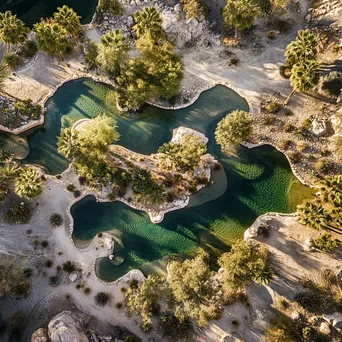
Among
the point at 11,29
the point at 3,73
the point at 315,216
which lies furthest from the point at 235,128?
the point at 3,73

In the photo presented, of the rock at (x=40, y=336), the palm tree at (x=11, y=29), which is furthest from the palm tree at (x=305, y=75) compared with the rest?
the rock at (x=40, y=336)

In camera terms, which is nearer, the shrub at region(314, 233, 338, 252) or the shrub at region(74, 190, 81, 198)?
the shrub at region(314, 233, 338, 252)

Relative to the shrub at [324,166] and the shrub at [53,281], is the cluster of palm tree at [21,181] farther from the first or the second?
the shrub at [324,166]

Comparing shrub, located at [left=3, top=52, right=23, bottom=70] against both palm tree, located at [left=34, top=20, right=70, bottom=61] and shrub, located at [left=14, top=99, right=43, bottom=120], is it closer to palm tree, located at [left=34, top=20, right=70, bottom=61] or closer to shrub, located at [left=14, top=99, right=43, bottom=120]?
palm tree, located at [left=34, top=20, right=70, bottom=61]

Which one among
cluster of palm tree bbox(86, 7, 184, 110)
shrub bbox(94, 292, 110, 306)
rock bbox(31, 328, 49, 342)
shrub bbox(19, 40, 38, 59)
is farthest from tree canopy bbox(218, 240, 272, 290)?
shrub bbox(19, 40, 38, 59)

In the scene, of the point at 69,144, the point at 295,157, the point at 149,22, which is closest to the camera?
the point at 69,144

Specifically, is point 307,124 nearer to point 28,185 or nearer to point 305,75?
point 305,75

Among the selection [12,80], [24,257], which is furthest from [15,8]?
[24,257]
